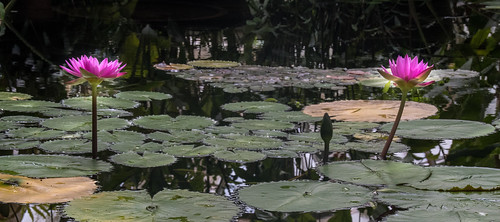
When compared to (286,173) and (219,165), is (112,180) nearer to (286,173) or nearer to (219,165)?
(219,165)

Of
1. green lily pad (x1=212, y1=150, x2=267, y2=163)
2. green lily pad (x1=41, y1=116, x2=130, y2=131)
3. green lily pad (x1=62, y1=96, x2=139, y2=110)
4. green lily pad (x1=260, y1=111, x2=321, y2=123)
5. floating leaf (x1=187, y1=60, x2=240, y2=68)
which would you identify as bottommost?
green lily pad (x1=212, y1=150, x2=267, y2=163)

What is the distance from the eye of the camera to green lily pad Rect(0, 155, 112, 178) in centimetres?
147

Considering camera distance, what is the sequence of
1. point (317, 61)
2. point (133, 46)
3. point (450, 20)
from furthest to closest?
point (450, 20) → point (133, 46) → point (317, 61)

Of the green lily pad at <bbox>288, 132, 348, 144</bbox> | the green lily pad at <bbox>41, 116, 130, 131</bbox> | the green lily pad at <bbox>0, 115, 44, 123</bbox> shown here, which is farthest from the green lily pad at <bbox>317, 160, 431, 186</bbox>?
the green lily pad at <bbox>0, 115, 44, 123</bbox>

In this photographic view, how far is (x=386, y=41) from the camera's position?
4473 mm

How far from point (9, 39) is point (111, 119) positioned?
2551 mm

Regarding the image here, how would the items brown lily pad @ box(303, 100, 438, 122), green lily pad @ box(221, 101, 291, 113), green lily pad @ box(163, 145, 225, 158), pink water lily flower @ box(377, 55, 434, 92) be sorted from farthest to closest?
1. green lily pad @ box(221, 101, 291, 113)
2. brown lily pad @ box(303, 100, 438, 122)
3. green lily pad @ box(163, 145, 225, 158)
4. pink water lily flower @ box(377, 55, 434, 92)

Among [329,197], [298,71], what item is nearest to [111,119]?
[329,197]

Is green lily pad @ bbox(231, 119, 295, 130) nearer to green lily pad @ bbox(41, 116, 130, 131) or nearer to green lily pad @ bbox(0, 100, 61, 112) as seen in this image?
green lily pad @ bbox(41, 116, 130, 131)

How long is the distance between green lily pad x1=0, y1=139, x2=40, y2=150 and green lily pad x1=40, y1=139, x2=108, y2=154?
1.3 inches

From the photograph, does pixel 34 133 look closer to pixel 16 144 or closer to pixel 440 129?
pixel 16 144

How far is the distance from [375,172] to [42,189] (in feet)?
2.26

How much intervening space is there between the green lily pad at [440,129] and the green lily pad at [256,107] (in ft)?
1.37

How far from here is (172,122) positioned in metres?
2.04
